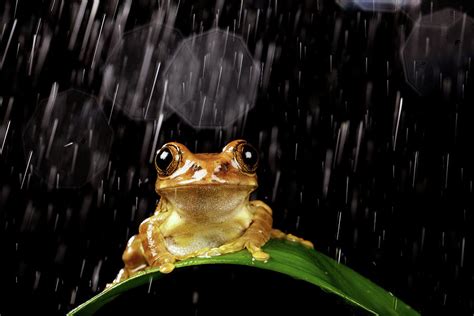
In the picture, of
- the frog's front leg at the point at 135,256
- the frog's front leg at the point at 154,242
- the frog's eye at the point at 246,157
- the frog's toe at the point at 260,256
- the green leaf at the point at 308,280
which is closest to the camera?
the green leaf at the point at 308,280

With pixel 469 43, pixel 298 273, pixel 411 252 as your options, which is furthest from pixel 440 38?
pixel 298 273

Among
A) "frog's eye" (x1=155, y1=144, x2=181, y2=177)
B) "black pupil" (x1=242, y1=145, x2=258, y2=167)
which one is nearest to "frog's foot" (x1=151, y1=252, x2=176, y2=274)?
"frog's eye" (x1=155, y1=144, x2=181, y2=177)

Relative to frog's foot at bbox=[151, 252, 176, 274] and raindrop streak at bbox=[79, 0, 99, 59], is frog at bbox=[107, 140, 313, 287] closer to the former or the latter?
frog's foot at bbox=[151, 252, 176, 274]

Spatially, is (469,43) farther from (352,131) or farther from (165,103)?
(165,103)

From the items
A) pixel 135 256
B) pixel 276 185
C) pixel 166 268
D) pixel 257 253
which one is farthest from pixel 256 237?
pixel 276 185

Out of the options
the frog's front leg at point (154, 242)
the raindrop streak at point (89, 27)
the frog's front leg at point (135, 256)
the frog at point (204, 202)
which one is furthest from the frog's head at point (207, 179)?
the raindrop streak at point (89, 27)

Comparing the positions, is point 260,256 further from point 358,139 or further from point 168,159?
point 358,139

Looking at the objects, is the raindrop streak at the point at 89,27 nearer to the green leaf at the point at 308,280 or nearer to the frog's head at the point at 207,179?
the frog's head at the point at 207,179
